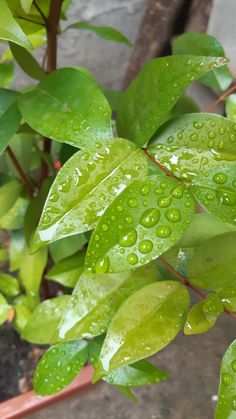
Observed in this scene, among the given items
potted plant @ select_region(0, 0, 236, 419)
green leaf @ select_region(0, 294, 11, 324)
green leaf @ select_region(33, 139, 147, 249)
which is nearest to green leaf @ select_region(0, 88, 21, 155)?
potted plant @ select_region(0, 0, 236, 419)

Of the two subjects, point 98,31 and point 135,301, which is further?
point 98,31

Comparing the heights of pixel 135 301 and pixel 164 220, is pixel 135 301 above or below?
below

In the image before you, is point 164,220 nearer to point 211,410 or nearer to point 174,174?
point 174,174

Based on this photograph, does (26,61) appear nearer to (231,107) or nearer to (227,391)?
(231,107)

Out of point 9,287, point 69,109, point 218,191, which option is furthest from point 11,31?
point 9,287

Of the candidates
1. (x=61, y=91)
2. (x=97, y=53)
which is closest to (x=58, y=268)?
(x=61, y=91)

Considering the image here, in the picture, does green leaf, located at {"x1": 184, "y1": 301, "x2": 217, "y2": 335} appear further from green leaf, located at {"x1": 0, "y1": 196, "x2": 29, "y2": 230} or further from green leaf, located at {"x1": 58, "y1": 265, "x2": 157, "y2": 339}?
green leaf, located at {"x1": 0, "y1": 196, "x2": 29, "y2": 230}

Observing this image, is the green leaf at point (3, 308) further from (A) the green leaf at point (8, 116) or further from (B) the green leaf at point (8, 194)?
(A) the green leaf at point (8, 116)
